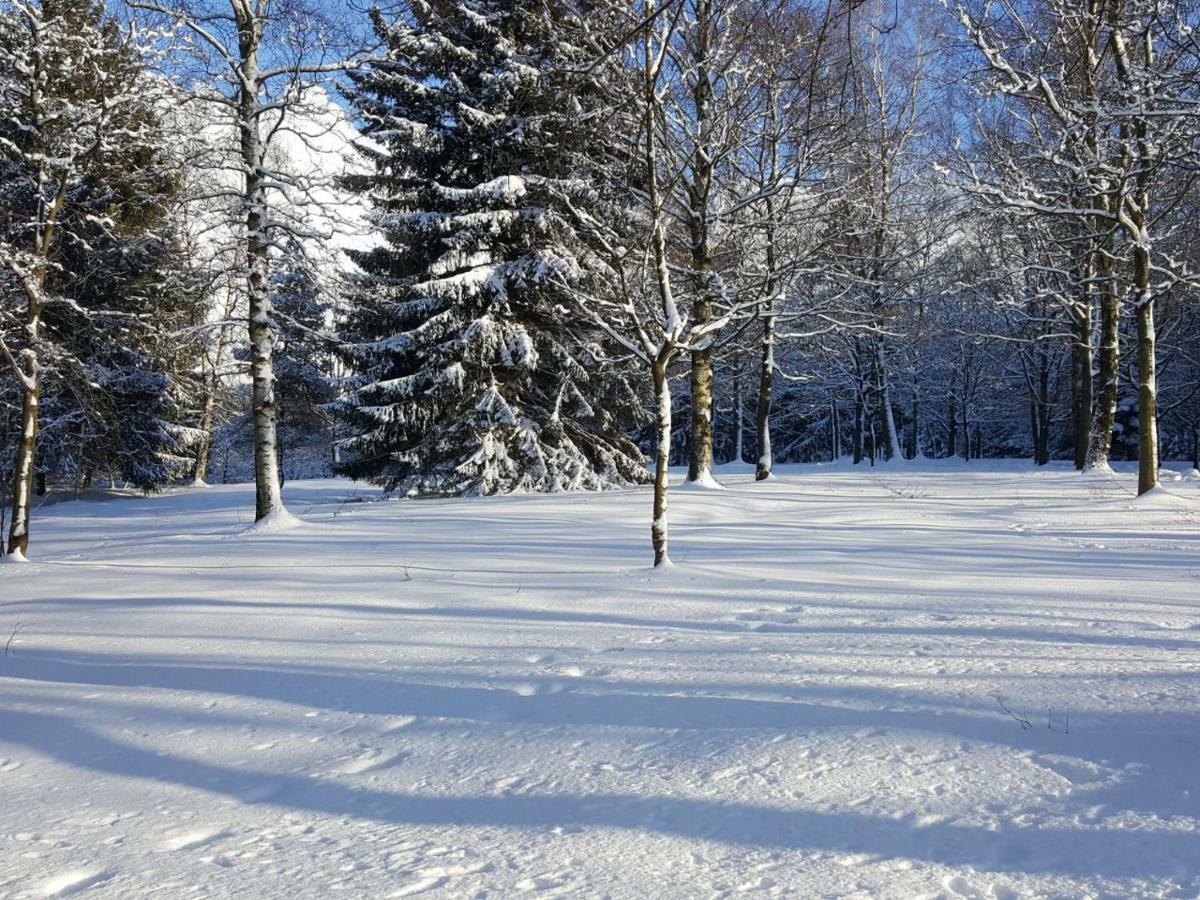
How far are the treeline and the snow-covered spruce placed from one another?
7cm

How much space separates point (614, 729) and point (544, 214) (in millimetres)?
13305

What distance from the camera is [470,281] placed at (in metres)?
14.9

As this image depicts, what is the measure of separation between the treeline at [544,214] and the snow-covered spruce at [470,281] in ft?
0.24

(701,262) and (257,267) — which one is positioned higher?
(701,262)

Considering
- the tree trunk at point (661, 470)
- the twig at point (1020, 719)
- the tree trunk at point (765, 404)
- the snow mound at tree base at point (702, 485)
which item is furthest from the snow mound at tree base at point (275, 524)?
the tree trunk at point (765, 404)

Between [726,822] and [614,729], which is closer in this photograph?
[726,822]

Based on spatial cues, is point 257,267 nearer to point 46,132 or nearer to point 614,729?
point 46,132

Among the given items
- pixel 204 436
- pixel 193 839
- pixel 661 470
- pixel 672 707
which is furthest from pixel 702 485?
pixel 204 436

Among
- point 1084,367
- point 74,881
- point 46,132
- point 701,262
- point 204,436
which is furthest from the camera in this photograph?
point 204,436

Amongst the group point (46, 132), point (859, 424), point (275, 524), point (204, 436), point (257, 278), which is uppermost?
point (46, 132)

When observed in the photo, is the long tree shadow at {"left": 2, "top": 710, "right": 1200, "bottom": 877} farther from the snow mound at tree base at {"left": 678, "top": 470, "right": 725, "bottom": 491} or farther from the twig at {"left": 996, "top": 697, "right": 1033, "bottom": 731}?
the snow mound at tree base at {"left": 678, "top": 470, "right": 725, "bottom": 491}

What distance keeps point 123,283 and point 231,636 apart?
1770 centimetres

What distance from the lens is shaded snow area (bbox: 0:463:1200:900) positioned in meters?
2.35

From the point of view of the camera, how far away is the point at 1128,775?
2719 millimetres
